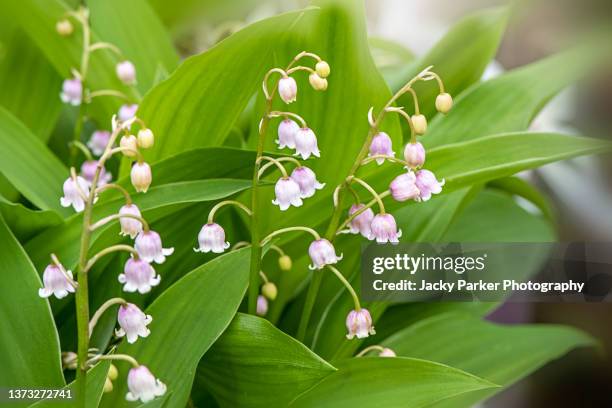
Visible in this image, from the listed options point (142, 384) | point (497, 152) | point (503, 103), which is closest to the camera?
point (142, 384)

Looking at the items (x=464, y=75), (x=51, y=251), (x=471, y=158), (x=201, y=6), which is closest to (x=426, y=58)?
(x=464, y=75)

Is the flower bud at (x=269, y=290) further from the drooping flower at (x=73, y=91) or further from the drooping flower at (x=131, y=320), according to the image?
the drooping flower at (x=73, y=91)

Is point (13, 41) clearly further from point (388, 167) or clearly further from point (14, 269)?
point (388, 167)

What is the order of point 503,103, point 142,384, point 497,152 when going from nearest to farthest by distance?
point 142,384, point 497,152, point 503,103

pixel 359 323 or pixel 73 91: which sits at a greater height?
pixel 73 91

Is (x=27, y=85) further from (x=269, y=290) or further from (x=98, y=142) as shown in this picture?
(x=269, y=290)

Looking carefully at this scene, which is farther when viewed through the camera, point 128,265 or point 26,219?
point 26,219

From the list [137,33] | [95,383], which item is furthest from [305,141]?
[137,33]

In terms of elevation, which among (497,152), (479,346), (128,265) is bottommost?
(479,346)
